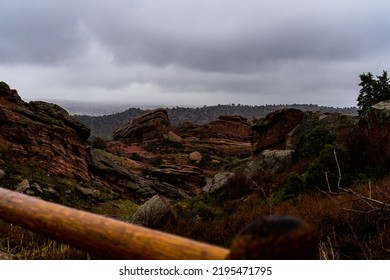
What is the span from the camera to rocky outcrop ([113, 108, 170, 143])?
55375 mm

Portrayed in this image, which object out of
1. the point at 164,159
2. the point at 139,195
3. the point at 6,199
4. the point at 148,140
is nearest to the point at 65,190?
the point at 139,195

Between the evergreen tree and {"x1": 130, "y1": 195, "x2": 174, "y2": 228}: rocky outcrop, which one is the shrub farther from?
the evergreen tree

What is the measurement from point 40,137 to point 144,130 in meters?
36.8

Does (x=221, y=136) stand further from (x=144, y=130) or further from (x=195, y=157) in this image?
(x=144, y=130)

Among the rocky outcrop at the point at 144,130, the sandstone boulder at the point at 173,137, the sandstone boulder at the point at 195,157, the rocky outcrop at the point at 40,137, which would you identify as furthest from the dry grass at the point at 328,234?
the rocky outcrop at the point at 144,130

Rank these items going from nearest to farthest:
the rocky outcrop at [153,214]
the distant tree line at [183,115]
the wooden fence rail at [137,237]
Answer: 1. the wooden fence rail at [137,237]
2. the rocky outcrop at [153,214]
3. the distant tree line at [183,115]

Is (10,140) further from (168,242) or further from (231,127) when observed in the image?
(231,127)

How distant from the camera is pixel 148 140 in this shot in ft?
180

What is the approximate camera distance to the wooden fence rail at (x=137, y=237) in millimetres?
1045

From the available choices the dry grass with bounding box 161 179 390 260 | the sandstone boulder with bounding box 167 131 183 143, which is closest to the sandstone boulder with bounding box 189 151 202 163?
the sandstone boulder with bounding box 167 131 183 143

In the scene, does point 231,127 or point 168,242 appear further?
point 231,127

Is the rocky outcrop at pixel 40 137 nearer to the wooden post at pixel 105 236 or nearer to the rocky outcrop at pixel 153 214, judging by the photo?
the rocky outcrop at pixel 153 214

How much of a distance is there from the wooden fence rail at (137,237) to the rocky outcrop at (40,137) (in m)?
17.5

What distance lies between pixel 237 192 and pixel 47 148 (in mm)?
12160
